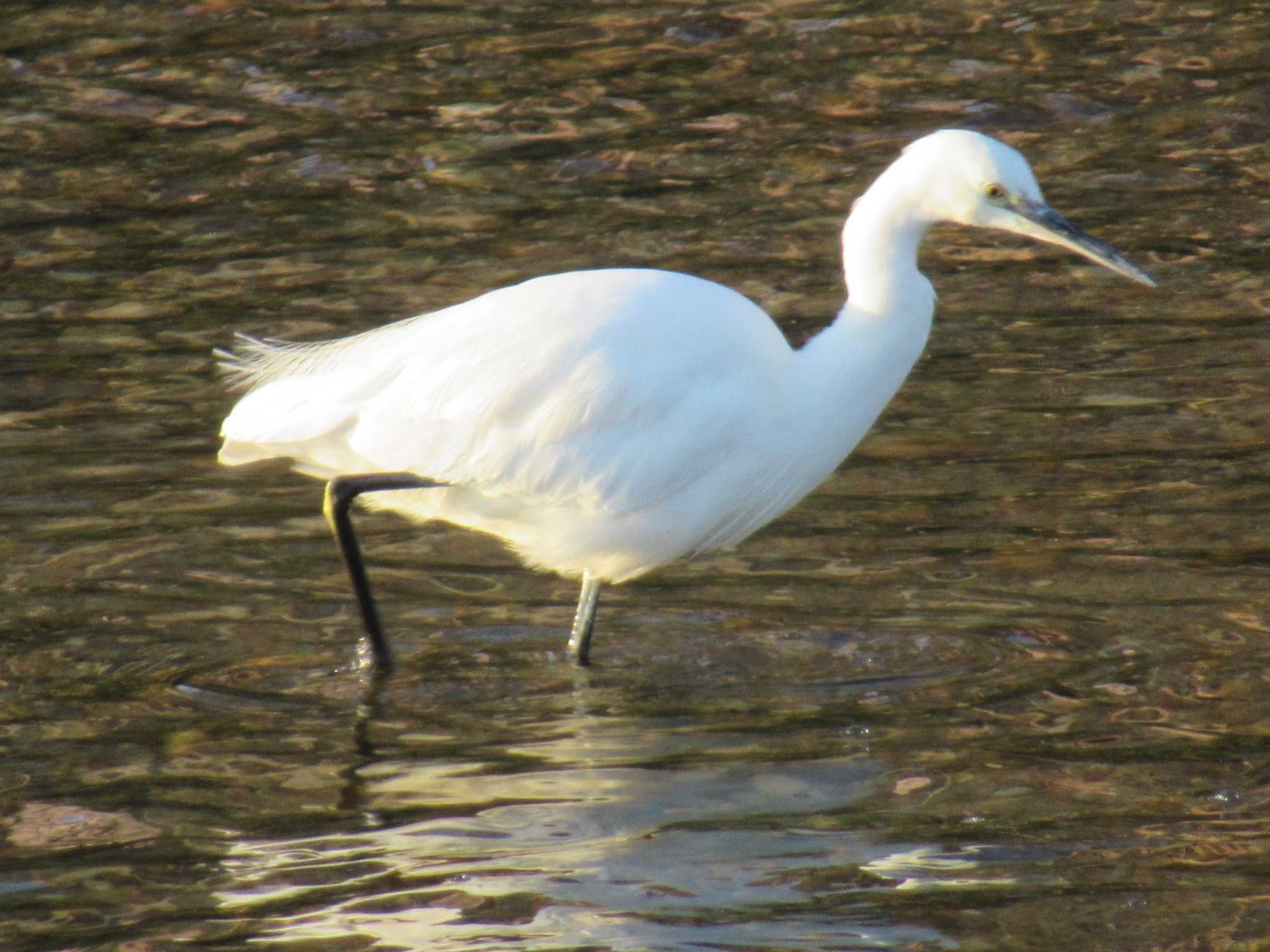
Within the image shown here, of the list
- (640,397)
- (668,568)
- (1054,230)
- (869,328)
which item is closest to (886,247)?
(869,328)

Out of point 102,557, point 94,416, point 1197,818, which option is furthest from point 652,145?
point 1197,818

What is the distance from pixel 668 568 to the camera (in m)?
5.95

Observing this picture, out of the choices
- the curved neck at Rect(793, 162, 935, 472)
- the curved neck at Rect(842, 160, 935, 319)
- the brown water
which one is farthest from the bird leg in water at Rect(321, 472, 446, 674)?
the curved neck at Rect(842, 160, 935, 319)

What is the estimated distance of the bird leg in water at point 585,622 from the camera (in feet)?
17.2

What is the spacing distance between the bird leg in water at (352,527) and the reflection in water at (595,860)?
0.58 metres

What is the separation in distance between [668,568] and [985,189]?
168 cm

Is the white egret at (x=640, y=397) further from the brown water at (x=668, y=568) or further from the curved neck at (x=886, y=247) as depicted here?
the brown water at (x=668, y=568)

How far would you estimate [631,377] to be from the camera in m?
4.80

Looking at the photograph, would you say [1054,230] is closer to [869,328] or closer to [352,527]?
[869,328]

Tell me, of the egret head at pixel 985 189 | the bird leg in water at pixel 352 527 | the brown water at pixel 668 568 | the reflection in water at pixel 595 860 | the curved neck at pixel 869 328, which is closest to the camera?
the reflection in water at pixel 595 860

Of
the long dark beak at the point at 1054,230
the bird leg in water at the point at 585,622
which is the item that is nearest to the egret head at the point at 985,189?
the long dark beak at the point at 1054,230

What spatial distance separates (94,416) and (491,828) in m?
3.02

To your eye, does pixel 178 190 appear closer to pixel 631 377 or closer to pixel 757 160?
pixel 757 160

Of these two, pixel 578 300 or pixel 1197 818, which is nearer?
pixel 1197 818
